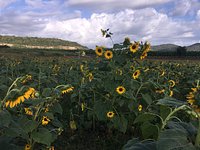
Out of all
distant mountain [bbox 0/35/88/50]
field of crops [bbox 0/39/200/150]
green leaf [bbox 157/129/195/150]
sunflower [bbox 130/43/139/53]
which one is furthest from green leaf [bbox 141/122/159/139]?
distant mountain [bbox 0/35/88/50]

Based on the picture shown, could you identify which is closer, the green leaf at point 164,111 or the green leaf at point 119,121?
the green leaf at point 164,111

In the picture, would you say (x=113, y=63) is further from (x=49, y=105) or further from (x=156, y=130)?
(x=156, y=130)

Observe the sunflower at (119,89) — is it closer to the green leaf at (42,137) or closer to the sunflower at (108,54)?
the sunflower at (108,54)

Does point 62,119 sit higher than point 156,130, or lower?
lower

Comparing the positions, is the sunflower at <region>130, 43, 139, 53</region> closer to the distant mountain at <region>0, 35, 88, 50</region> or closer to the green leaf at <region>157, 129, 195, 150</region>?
the green leaf at <region>157, 129, 195, 150</region>

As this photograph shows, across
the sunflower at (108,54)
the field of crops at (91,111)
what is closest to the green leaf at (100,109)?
the field of crops at (91,111)

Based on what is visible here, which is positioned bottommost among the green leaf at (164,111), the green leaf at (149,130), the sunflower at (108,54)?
the green leaf at (149,130)

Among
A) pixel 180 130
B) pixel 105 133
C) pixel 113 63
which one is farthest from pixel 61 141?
pixel 180 130

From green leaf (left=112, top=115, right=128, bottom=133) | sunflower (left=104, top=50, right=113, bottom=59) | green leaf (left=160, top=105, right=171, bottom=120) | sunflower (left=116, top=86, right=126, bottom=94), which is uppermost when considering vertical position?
sunflower (left=104, top=50, right=113, bottom=59)

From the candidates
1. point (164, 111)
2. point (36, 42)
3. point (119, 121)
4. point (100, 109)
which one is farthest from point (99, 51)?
point (36, 42)

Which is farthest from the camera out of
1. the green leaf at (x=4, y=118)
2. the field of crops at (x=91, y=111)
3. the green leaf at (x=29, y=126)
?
the green leaf at (x=29, y=126)

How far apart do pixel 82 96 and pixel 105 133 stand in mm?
732

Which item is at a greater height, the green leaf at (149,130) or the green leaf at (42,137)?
the green leaf at (149,130)

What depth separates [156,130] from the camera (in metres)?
2.11
